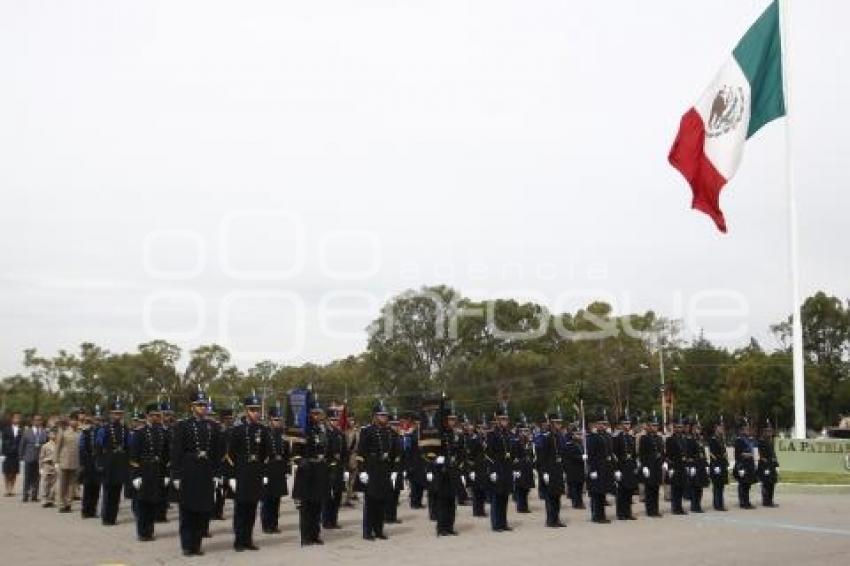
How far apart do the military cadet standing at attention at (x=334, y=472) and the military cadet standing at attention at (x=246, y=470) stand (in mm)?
1224

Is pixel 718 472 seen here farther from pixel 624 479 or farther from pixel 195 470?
pixel 195 470

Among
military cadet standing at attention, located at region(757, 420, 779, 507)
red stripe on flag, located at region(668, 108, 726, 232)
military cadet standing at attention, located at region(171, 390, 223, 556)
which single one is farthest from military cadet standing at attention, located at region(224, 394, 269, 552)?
red stripe on flag, located at region(668, 108, 726, 232)

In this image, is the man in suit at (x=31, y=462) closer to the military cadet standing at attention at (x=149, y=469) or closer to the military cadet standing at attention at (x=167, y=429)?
the military cadet standing at attention at (x=149, y=469)

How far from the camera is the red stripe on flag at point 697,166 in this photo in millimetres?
19297

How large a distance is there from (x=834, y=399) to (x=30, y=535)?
65326 millimetres

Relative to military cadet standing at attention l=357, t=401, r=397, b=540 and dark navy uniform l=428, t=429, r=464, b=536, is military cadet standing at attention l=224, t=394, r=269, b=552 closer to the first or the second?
military cadet standing at attention l=357, t=401, r=397, b=540

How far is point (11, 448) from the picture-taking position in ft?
63.6

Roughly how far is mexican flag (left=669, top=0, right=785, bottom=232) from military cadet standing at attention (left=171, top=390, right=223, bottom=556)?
12.6 metres

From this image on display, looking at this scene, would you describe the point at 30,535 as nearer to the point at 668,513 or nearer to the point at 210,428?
the point at 210,428

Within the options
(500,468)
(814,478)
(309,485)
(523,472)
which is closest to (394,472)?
(309,485)

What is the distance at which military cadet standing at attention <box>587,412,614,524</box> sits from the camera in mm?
13641

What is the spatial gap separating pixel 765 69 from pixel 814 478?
9.43 metres

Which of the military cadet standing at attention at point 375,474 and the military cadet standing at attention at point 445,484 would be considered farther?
the military cadet standing at attention at point 445,484

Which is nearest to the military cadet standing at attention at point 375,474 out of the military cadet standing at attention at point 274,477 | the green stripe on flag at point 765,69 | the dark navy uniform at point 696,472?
the military cadet standing at attention at point 274,477
